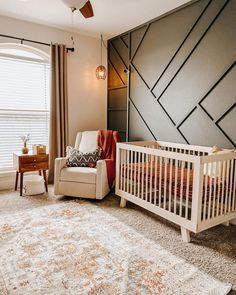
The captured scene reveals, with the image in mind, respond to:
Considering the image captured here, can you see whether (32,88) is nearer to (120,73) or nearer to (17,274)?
(120,73)

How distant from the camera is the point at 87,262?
5.87 feet

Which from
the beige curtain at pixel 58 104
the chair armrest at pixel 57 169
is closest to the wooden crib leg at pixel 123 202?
the chair armrest at pixel 57 169

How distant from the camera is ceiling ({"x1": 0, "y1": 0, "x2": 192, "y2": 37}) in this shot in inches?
116

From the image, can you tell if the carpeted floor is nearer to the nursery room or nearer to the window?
the nursery room

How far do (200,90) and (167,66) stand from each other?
64cm

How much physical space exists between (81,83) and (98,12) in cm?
122

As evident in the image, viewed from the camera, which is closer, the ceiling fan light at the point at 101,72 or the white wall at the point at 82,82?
the white wall at the point at 82,82

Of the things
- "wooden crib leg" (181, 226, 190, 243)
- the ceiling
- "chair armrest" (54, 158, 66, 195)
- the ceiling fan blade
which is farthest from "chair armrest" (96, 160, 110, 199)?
the ceiling

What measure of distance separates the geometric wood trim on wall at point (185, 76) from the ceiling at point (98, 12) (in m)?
0.17

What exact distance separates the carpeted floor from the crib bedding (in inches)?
14.9

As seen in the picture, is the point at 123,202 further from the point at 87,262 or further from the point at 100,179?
the point at 87,262

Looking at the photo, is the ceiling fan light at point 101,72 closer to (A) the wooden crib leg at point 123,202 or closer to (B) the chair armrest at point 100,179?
(B) the chair armrest at point 100,179

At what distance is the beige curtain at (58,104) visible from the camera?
371 cm

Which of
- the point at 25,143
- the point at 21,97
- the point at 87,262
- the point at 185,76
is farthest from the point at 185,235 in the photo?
the point at 21,97
